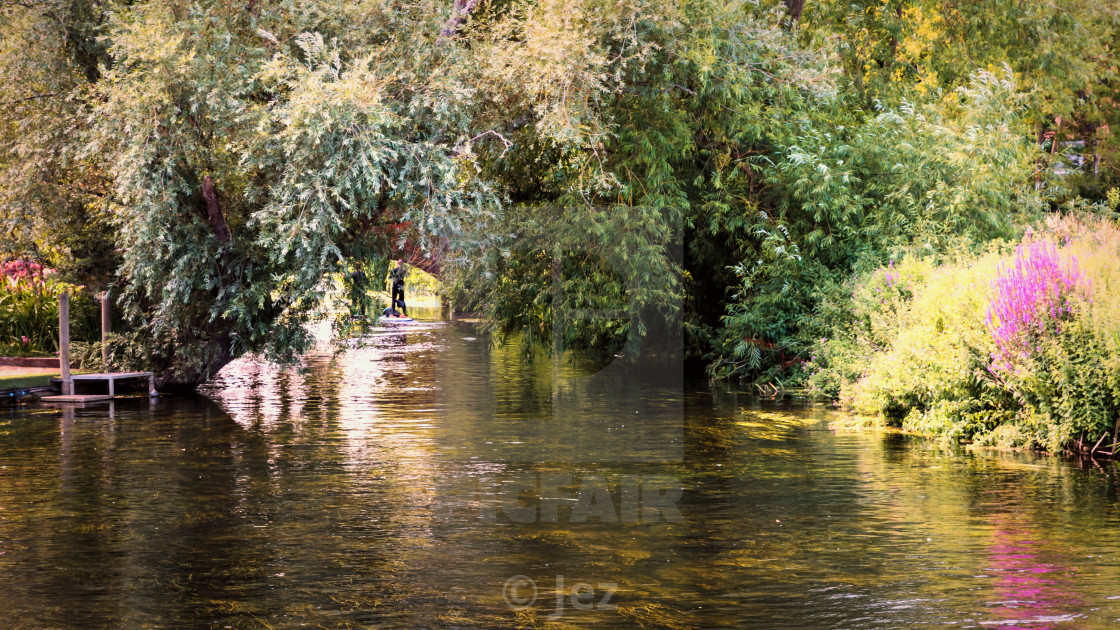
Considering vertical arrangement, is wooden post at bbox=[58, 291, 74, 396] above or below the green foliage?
below

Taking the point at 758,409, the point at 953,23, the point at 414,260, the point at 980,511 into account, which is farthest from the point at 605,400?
the point at 953,23

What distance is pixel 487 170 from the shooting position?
2380cm

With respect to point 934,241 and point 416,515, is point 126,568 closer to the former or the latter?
point 416,515

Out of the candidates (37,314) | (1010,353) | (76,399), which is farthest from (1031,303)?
(37,314)

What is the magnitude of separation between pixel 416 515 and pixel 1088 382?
28.3 feet

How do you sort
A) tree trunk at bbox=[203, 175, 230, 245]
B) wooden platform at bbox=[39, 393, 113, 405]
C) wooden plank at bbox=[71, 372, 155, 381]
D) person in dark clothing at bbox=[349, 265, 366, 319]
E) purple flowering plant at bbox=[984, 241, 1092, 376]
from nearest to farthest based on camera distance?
purple flowering plant at bbox=[984, 241, 1092, 376], wooden platform at bbox=[39, 393, 113, 405], person in dark clothing at bbox=[349, 265, 366, 319], wooden plank at bbox=[71, 372, 155, 381], tree trunk at bbox=[203, 175, 230, 245]

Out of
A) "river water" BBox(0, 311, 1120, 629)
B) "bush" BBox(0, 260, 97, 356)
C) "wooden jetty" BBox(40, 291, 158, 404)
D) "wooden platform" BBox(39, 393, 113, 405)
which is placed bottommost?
"river water" BBox(0, 311, 1120, 629)

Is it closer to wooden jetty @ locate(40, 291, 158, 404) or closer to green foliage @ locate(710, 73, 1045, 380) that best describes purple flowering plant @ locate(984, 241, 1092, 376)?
green foliage @ locate(710, 73, 1045, 380)

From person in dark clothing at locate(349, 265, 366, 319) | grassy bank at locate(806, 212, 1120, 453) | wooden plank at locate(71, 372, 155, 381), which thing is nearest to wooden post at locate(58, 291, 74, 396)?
wooden plank at locate(71, 372, 155, 381)

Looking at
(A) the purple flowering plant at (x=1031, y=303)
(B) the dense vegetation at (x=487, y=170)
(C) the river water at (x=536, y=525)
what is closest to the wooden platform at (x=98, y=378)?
(B) the dense vegetation at (x=487, y=170)

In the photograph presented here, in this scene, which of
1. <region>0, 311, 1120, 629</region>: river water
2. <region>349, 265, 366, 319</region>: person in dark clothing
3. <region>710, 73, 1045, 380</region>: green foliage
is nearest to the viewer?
<region>0, 311, 1120, 629</region>: river water

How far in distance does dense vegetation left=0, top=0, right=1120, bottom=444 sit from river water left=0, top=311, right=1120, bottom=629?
3.74 metres

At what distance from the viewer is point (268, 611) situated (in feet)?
27.5

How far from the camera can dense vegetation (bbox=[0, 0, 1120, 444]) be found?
2016 cm
